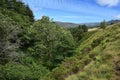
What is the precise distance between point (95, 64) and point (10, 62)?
18.0m

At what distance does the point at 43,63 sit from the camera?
39.3 meters

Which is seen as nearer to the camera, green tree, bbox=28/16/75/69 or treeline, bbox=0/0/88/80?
treeline, bbox=0/0/88/80

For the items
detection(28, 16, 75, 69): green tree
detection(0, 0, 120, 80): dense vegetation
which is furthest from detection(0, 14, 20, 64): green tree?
detection(28, 16, 75, 69): green tree

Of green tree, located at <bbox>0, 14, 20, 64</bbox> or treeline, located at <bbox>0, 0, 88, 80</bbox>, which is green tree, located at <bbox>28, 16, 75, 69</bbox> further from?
green tree, located at <bbox>0, 14, 20, 64</bbox>

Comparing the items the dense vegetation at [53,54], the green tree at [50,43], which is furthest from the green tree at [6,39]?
the green tree at [50,43]

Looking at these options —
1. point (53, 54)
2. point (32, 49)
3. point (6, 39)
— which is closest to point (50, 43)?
point (53, 54)

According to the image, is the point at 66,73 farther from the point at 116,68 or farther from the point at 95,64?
the point at 116,68

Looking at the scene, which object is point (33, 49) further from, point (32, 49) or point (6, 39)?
point (6, 39)

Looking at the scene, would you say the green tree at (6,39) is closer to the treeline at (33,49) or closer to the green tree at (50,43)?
the treeline at (33,49)

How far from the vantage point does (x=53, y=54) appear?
40938 mm

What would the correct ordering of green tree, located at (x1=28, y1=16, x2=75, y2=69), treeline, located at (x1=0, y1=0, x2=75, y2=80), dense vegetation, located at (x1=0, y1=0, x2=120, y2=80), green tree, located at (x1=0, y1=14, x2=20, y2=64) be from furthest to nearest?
green tree, located at (x1=28, y1=16, x2=75, y2=69)
green tree, located at (x1=0, y1=14, x2=20, y2=64)
treeline, located at (x1=0, y1=0, x2=75, y2=80)
dense vegetation, located at (x1=0, y1=0, x2=120, y2=80)

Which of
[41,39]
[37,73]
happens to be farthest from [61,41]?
[37,73]

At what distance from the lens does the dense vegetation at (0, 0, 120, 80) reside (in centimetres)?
1747

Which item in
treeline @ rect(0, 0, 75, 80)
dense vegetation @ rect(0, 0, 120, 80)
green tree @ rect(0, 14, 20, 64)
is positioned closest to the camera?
dense vegetation @ rect(0, 0, 120, 80)
